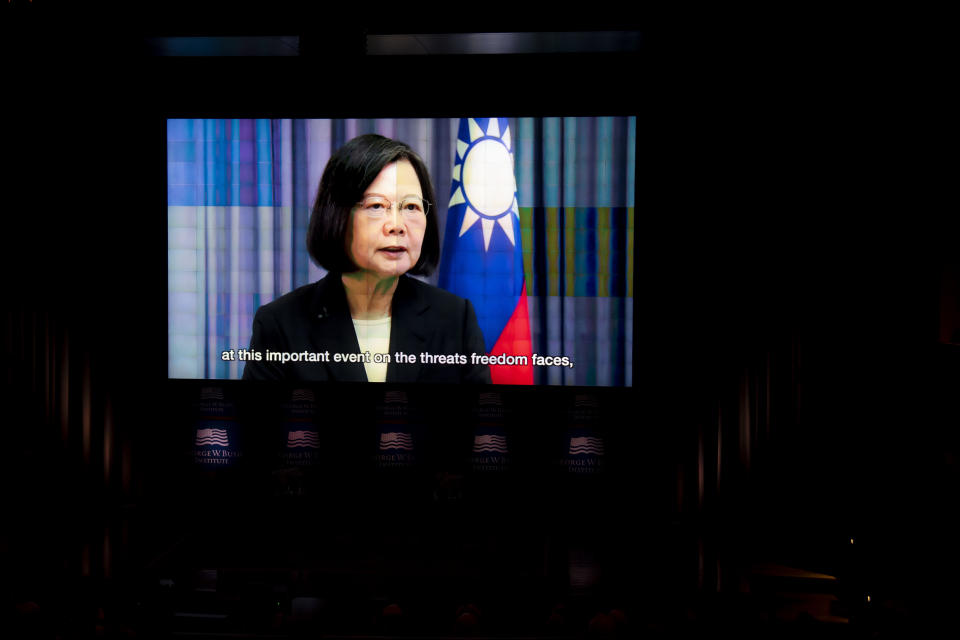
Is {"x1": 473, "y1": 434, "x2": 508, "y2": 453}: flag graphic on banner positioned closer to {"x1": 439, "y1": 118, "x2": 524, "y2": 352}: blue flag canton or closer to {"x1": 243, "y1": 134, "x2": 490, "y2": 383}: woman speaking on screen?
{"x1": 243, "y1": 134, "x2": 490, "y2": 383}: woman speaking on screen

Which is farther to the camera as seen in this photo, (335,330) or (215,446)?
(215,446)

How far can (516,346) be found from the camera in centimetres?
418

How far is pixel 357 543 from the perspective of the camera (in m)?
3.94

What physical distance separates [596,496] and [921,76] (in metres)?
2.62

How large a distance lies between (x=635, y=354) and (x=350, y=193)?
1.68m

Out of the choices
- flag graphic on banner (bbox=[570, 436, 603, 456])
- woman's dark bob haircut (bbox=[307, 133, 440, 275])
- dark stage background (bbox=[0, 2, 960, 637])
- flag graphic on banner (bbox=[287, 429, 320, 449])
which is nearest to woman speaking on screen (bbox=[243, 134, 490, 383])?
woman's dark bob haircut (bbox=[307, 133, 440, 275])

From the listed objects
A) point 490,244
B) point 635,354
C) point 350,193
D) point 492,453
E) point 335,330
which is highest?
point 350,193

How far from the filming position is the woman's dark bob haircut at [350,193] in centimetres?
414

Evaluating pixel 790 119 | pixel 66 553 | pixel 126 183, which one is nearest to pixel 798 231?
pixel 790 119

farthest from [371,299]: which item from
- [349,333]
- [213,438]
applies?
[213,438]

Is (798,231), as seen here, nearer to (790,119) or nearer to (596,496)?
(790,119)

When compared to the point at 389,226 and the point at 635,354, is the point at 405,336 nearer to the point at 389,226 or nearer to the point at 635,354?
the point at 389,226

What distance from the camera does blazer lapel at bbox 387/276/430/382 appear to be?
166 inches

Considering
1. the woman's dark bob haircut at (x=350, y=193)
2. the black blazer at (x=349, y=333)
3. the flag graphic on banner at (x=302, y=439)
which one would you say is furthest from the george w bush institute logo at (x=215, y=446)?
the woman's dark bob haircut at (x=350, y=193)
